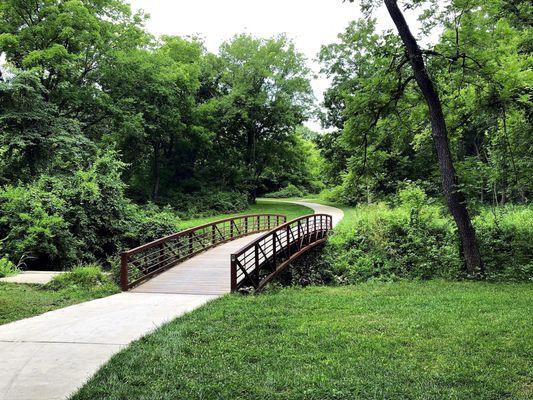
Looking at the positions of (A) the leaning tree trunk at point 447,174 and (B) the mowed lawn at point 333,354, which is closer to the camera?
(B) the mowed lawn at point 333,354

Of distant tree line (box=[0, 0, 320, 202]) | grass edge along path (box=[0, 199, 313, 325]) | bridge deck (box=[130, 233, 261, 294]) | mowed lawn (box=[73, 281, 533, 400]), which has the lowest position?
bridge deck (box=[130, 233, 261, 294])

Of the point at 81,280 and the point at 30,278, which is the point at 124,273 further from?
the point at 30,278

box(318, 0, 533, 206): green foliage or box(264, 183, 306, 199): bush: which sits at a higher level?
box(318, 0, 533, 206): green foliage

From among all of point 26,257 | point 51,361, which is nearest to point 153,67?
point 26,257

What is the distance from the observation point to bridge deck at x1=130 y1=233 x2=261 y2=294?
10.5m

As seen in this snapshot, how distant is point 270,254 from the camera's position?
1617cm

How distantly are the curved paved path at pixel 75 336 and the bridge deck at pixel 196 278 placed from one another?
2.9 inches

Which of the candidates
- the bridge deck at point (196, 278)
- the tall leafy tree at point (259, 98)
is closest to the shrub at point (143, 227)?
the bridge deck at point (196, 278)

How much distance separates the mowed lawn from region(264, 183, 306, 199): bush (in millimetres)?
48330

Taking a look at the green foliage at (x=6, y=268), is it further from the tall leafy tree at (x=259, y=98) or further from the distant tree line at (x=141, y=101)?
the tall leafy tree at (x=259, y=98)

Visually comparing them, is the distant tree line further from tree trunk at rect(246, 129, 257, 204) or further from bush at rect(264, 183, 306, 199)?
bush at rect(264, 183, 306, 199)

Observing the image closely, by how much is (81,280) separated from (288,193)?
154ft

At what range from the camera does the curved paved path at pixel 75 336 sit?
4.65 meters

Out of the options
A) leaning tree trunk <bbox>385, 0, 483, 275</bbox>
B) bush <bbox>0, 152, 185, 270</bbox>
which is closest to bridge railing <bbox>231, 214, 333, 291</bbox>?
bush <bbox>0, 152, 185, 270</bbox>
